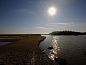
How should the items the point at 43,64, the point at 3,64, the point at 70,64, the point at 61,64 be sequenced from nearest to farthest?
the point at 3,64 → the point at 43,64 → the point at 61,64 → the point at 70,64

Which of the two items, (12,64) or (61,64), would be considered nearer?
(12,64)

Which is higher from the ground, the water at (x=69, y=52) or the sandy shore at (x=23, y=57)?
the sandy shore at (x=23, y=57)

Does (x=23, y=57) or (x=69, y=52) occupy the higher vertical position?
(x=23, y=57)

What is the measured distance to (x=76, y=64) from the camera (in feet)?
76.8

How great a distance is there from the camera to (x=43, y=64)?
18719mm

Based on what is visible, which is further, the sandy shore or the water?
the water

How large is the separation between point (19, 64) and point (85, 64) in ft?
41.4

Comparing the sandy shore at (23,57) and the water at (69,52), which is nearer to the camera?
the sandy shore at (23,57)

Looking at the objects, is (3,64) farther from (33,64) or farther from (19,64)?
A: (33,64)

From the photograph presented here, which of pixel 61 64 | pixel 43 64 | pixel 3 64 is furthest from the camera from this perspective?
pixel 61 64

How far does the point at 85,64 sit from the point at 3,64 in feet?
48.3

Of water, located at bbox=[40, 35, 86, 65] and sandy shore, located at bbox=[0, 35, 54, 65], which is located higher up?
sandy shore, located at bbox=[0, 35, 54, 65]

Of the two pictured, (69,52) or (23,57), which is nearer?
(23,57)

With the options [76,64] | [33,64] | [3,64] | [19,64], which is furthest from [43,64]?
[76,64]
